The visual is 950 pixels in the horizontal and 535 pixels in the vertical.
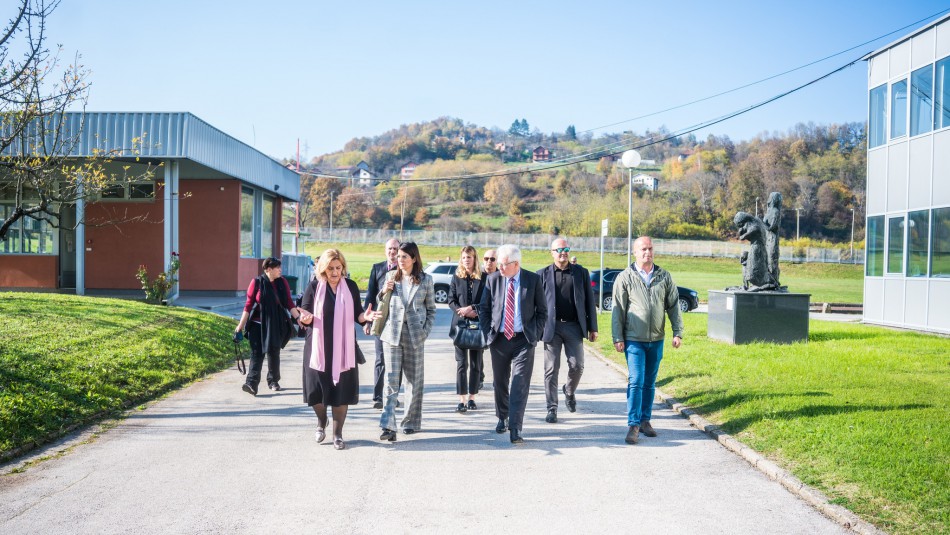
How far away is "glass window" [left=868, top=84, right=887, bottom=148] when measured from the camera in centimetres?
2052

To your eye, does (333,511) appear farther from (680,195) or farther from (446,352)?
(680,195)

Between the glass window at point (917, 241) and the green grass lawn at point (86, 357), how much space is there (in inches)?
625

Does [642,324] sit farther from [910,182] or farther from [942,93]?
[910,182]

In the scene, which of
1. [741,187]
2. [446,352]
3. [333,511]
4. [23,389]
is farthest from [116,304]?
[741,187]

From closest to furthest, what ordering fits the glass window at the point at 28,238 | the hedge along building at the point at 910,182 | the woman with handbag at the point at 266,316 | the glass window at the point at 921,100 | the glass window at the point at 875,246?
the woman with handbag at the point at 266,316 → the hedge along building at the point at 910,182 → the glass window at the point at 921,100 → the glass window at the point at 875,246 → the glass window at the point at 28,238

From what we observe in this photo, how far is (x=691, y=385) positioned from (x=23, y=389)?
7.75 metres

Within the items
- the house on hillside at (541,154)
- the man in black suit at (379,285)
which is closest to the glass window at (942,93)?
the man in black suit at (379,285)

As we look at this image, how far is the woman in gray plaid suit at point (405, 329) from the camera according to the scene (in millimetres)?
7363

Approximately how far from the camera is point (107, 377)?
9.71 meters

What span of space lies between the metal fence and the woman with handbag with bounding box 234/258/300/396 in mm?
65107

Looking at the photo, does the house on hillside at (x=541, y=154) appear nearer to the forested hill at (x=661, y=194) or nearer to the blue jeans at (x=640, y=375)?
the forested hill at (x=661, y=194)

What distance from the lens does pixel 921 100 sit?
19.0 metres

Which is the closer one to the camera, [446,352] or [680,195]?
[446,352]

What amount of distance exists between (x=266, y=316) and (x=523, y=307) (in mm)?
3759
